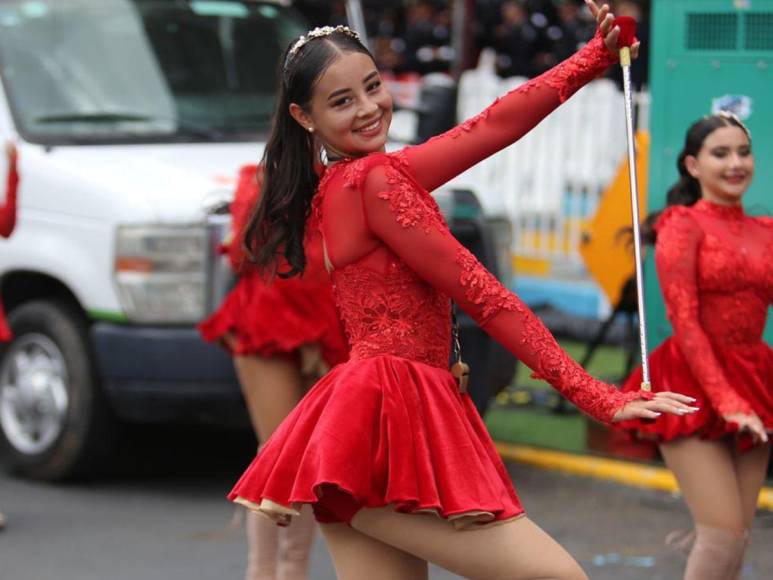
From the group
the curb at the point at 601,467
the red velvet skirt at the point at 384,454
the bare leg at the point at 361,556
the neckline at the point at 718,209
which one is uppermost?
the neckline at the point at 718,209

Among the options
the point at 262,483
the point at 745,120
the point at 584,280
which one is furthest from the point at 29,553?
the point at 584,280

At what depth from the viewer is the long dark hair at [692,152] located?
4957 millimetres

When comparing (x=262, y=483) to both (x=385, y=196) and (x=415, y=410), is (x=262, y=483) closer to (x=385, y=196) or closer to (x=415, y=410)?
(x=415, y=410)

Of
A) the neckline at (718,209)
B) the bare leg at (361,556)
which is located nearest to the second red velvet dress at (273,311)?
the neckline at (718,209)

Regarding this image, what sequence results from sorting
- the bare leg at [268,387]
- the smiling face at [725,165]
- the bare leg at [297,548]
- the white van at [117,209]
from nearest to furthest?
the smiling face at [725,165], the bare leg at [297,548], the bare leg at [268,387], the white van at [117,209]

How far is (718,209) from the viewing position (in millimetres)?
4914

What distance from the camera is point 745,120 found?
6.94m

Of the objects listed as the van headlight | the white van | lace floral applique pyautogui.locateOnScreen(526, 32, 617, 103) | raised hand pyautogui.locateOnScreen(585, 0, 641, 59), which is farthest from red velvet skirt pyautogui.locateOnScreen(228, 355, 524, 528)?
the van headlight

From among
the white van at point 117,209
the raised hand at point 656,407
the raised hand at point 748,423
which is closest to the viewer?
the raised hand at point 656,407

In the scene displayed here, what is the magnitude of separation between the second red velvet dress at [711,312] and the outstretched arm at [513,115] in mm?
1425

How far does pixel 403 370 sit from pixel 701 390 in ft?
5.25

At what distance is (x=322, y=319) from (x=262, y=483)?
2.15 m

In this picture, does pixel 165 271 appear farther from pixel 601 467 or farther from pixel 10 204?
pixel 601 467

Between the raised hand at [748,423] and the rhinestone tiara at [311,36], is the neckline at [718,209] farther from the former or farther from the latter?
the rhinestone tiara at [311,36]
